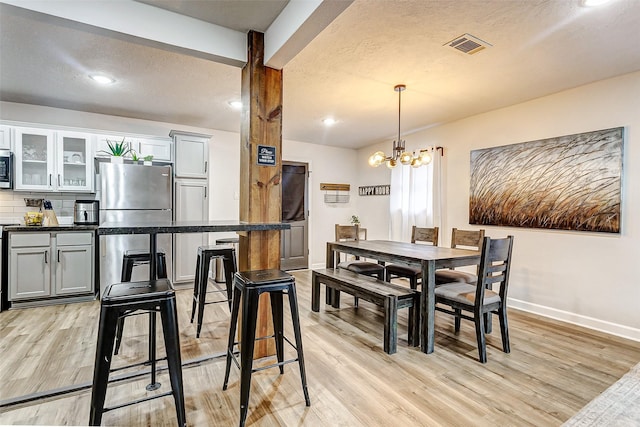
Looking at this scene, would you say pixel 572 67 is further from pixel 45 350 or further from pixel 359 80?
pixel 45 350

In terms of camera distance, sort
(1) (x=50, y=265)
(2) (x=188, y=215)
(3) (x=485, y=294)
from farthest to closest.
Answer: (2) (x=188, y=215), (1) (x=50, y=265), (3) (x=485, y=294)

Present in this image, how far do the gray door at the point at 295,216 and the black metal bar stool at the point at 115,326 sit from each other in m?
4.07

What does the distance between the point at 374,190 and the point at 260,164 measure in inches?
155

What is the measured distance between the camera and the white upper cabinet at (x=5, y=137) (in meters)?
→ 3.54

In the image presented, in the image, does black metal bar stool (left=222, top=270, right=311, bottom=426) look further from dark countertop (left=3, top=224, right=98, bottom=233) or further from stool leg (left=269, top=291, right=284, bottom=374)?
dark countertop (left=3, top=224, right=98, bottom=233)

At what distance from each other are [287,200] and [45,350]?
12.6 feet

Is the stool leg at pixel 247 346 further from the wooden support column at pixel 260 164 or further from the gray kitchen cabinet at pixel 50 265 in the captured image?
the gray kitchen cabinet at pixel 50 265

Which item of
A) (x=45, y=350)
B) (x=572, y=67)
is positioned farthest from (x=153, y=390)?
(x=572, y=67)

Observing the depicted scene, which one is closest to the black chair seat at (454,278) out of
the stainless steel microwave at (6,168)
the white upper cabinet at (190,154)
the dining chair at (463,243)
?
the dining chair at (463,243)

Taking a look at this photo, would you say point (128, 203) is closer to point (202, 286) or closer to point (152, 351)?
point (202, 286)

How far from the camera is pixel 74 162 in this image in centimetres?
390

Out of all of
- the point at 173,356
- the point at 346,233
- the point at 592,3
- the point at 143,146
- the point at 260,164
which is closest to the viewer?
the point at 173,356

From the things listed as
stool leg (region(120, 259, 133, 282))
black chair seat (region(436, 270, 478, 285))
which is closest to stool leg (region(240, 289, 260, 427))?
stool leg (region(120, 259, 133, 282))

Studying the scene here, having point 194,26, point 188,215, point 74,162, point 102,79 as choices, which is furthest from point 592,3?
point 74,162
